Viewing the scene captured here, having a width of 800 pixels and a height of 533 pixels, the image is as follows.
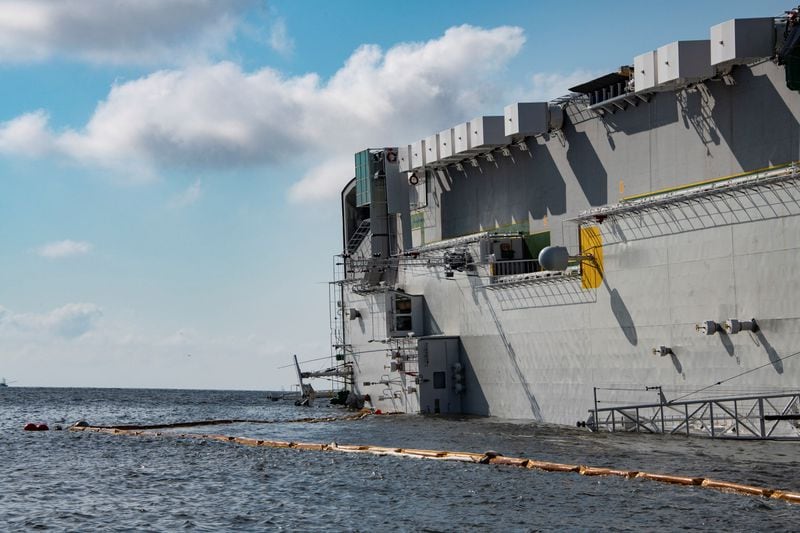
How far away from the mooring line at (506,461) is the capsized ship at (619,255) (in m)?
8.97

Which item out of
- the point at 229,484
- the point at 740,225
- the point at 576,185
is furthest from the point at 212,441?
the point at 740,225

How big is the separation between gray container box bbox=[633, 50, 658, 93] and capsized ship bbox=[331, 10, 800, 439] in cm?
13

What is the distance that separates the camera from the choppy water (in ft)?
94.5

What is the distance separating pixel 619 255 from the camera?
51.9 meters

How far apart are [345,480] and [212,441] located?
2064 centimetres

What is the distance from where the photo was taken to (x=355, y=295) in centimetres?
8431

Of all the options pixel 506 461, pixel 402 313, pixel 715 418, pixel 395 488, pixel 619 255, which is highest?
pixel 619 255

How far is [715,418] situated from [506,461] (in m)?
10.8

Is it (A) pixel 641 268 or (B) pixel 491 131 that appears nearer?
(A) pixel 641 268

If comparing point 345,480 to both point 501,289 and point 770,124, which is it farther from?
point 501,289

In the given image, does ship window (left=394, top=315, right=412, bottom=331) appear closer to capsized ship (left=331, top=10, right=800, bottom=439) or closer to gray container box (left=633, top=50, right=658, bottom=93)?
capsized ship (left=331, top=10, right=800, bottom=439)

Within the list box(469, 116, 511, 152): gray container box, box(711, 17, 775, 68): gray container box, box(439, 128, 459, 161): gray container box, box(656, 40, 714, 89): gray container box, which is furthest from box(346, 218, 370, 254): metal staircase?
box(711, 17, 775, 68): gray container box

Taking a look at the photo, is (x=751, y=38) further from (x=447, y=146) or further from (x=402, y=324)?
(x=402, y=324)

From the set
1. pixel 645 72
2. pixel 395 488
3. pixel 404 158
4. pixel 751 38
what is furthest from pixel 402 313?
pixel 395 488
